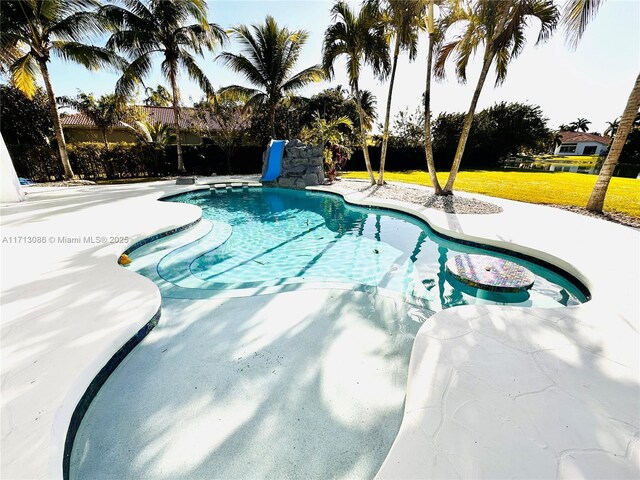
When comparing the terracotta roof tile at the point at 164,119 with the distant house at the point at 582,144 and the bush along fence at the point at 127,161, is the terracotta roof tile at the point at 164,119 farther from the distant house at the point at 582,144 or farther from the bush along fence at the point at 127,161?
the distant house at the point at 582,144

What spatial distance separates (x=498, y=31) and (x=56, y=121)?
16319 millimetres

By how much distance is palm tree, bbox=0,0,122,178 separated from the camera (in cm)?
948

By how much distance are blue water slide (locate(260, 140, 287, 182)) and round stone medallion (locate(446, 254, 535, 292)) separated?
33.6 feet

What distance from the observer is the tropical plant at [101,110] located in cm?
1506

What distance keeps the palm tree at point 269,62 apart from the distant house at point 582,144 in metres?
55.2

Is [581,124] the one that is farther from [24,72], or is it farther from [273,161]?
[24,72]

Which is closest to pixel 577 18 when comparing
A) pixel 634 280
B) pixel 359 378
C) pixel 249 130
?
pixel 634 280

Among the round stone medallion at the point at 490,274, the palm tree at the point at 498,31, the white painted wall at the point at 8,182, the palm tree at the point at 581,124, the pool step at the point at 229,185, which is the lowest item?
the round stone medallion at the point at 490,274

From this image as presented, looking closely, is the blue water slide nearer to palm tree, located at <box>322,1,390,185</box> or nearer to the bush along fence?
palm tree, located at <box>322,1,390,185</box>

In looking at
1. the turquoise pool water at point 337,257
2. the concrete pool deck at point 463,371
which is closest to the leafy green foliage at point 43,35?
the turquoise pool water at point 337,257

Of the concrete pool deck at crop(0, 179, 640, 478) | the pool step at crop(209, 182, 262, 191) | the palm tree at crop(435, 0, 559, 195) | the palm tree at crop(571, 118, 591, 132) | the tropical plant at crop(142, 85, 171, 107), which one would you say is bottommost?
the concrete pool deck at crop(0, 179, 640, 478)

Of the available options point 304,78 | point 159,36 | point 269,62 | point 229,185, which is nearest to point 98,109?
point 159,36

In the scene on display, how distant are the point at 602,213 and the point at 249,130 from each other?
59.2ft

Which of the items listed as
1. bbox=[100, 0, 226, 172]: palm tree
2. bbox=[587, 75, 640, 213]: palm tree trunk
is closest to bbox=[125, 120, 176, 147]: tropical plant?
bbox=[100, 0, 226, 172]: palm tree
